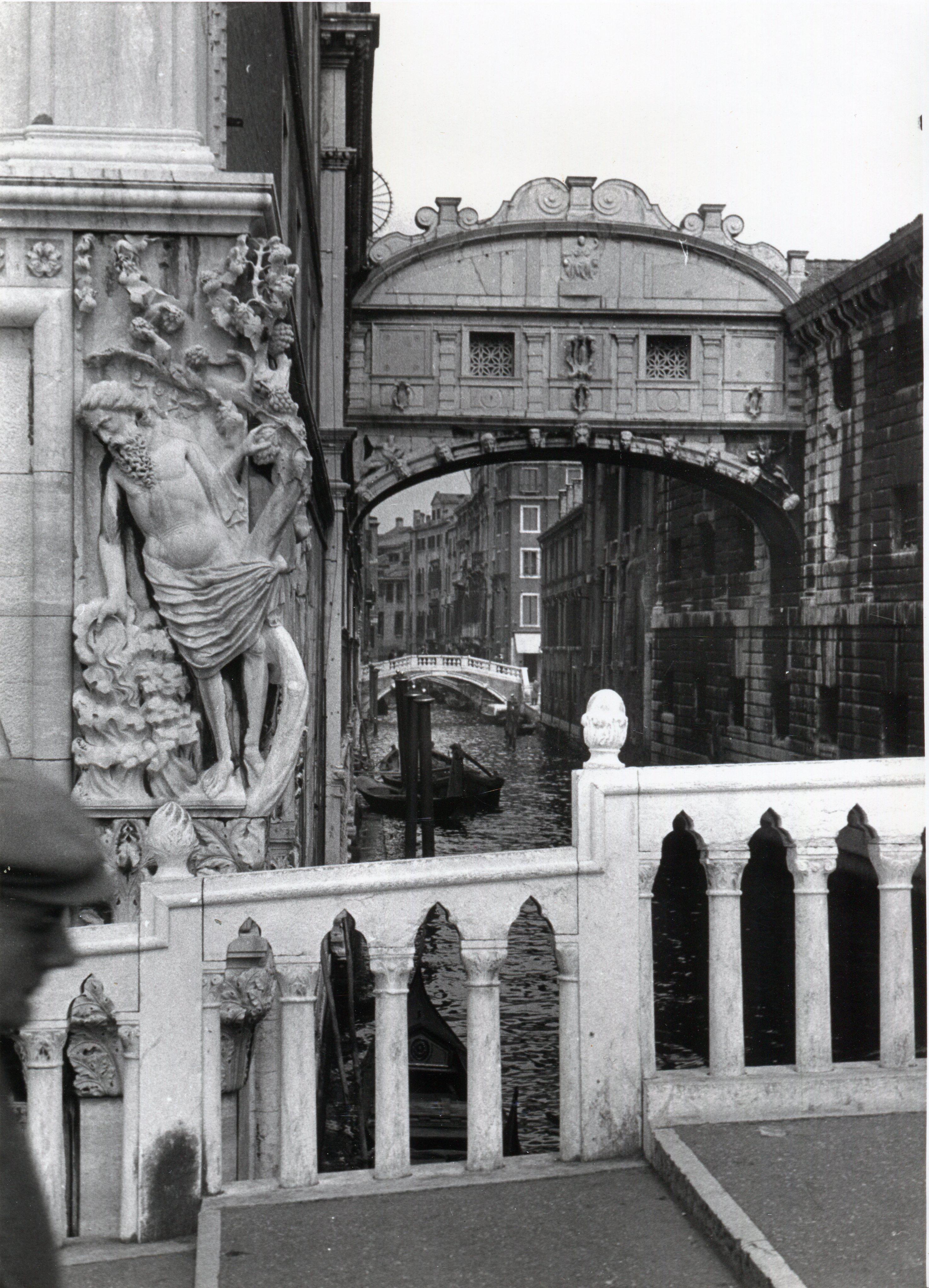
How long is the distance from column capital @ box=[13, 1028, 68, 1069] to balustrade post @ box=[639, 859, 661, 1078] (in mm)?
1495

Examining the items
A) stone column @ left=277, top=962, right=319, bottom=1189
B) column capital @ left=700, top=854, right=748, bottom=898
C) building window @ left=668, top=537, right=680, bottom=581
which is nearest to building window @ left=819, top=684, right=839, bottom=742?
building window @ left=668, top=537, right=680, bottom=581

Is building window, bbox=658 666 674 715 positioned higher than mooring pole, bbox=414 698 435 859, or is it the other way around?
building window, bbox=658 666 674 715

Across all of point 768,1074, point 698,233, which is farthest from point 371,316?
point 768,1074

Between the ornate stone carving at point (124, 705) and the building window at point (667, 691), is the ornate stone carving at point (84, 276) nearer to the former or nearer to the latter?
the ornate stone carving at point (124, 705)

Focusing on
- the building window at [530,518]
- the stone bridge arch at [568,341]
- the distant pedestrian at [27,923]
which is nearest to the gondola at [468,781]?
the stone bridge arch at [568,341]

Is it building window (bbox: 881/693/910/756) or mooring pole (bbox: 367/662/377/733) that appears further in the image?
mooring pole (bbox: 367/662/377/733)

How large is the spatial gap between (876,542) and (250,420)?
73.6 feet

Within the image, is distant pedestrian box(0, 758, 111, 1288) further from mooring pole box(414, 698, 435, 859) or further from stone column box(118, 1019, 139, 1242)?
mooring pole box(414, 698, 435, 859)

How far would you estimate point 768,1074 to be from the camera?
3885 millimetres

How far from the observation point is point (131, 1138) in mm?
3457

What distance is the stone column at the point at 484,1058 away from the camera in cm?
363

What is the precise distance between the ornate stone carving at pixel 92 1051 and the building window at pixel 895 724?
68.7 ft

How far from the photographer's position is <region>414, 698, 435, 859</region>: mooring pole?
1426 centimetres

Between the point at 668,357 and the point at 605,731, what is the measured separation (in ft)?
78.4
